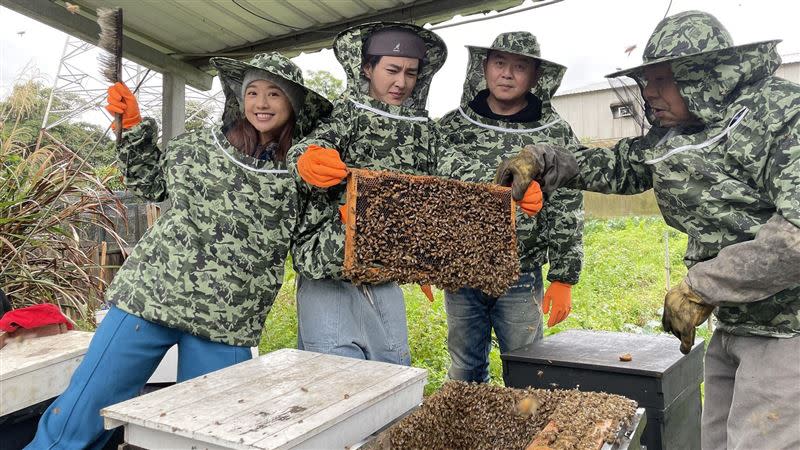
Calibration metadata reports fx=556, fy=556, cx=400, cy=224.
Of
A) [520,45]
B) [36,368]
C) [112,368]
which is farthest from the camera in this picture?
[520,45]

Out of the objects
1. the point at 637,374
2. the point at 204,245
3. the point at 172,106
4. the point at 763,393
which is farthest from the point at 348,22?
the point at 763,393

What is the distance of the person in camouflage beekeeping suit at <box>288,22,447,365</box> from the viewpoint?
2.68 meters

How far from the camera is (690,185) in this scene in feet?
7.03

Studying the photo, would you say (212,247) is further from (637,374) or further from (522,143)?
(637,374)

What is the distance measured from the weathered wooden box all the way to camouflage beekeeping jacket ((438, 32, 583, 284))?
1474 millimetres

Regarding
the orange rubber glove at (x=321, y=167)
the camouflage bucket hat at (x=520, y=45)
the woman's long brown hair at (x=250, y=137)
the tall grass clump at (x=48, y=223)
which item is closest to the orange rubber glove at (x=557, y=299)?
the camouflage bucket hat at (x=520, y=45)

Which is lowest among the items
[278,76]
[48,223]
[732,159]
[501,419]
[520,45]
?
[501,419]

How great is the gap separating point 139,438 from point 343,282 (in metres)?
1.23

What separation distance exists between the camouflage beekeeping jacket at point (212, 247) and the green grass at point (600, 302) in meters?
2.19

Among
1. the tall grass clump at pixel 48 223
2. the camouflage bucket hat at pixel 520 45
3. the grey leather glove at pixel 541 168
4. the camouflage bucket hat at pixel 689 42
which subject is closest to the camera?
the camouflage bucket hat at pixel 689 42

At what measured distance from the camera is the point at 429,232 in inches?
95.7

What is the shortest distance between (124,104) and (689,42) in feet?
8.41

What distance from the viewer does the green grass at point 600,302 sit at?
5.47 m

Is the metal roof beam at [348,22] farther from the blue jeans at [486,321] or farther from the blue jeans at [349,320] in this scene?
the blue jeans at [349,320]
